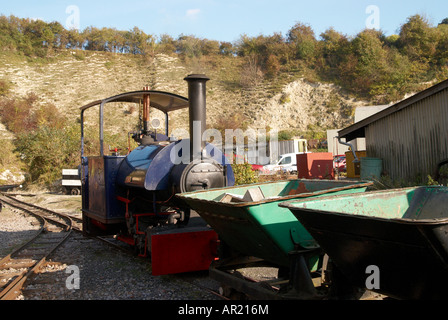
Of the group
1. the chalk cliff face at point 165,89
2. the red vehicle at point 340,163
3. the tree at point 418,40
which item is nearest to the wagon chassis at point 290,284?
the red vehicle at point 340,163

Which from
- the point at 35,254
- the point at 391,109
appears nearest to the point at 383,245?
the point at 35,254

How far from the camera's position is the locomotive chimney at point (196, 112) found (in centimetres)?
665

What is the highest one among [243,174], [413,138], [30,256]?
[413,138]

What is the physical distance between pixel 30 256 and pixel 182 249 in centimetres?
399

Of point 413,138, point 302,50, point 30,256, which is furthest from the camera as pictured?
point 302,50

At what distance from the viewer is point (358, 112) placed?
31953 millimetres

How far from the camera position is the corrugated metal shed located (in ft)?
38.5

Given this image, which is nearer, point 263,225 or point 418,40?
point 263,225

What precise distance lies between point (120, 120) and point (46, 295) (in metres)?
37.9

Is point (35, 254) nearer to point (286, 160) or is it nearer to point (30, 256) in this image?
point (30, 256)

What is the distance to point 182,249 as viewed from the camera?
20.0 ft

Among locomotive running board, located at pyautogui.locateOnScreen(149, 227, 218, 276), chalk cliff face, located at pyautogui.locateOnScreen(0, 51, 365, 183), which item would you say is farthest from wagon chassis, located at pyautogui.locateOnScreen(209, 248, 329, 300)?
chalk cliff face, located at pyautogui.locateOnScreen(0, 51, 365, 183)

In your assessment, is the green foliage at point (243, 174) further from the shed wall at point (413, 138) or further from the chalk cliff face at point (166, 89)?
the chalk cliff face at point (166, 89)
